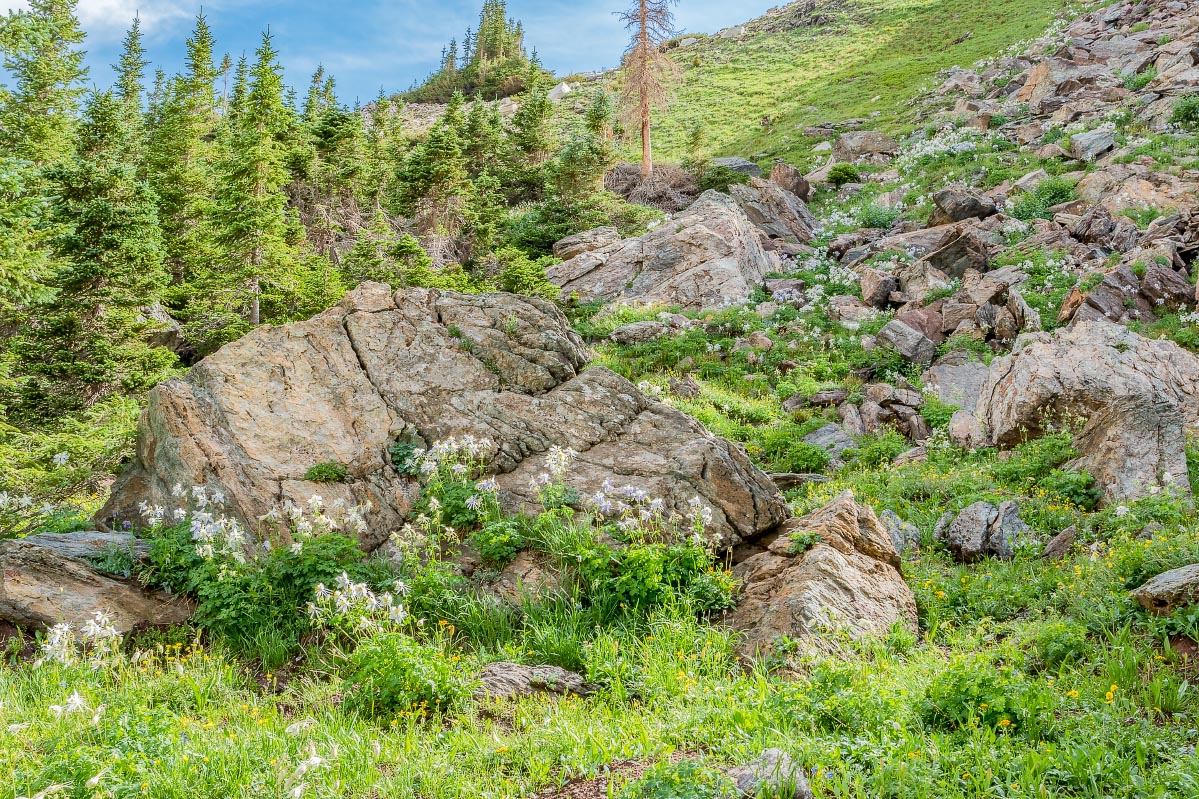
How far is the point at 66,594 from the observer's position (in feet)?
21.9

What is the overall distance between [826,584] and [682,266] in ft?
59.4

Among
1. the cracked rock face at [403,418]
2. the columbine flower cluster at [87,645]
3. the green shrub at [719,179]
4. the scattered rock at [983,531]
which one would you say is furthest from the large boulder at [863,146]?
the columbine flower cluster at [87,645]

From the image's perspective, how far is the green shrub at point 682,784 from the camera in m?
3.70

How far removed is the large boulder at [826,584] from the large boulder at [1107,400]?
349 centimetres

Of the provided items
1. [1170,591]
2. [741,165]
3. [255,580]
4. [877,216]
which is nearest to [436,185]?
[741,165]

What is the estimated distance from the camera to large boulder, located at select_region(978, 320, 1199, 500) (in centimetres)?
879

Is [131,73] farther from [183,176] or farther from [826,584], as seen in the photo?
[826,584]

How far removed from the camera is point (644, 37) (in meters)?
33.1

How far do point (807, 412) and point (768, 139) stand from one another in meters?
33.8

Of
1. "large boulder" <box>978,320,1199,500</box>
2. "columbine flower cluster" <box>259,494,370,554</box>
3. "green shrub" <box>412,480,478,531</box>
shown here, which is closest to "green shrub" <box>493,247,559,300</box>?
"large boulder" <box>978,320,1199,500</box>

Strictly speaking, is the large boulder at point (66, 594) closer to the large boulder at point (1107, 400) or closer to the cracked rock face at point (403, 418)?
the cracked rock face at point (403, 418)

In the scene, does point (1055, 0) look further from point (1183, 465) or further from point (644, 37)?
point (1183, 465)

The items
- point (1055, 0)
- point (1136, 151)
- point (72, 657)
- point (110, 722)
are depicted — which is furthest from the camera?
point (1055, 0)

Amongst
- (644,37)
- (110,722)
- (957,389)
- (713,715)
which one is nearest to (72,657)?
(110,722)
